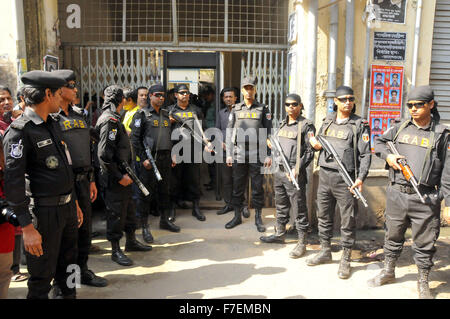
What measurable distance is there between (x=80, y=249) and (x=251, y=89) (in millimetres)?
2936

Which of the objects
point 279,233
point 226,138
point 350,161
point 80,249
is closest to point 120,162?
point 80,249

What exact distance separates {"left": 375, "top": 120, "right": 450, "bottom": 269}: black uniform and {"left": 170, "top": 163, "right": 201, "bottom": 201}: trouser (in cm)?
288

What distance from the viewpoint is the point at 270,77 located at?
573 centimetres

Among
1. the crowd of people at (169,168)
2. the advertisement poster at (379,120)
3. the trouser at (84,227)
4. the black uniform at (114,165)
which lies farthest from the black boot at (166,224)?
the advertisement poster at (379,120)

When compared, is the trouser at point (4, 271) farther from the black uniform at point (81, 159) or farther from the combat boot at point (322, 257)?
the combat boot at point (322, 257)

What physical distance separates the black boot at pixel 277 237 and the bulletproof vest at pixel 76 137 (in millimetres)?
2429

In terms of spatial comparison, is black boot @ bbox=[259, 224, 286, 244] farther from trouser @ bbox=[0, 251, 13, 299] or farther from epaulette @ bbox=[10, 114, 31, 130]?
epaulette @ bbox=[10, 114, 31, 130]

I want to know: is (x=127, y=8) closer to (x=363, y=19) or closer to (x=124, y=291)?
(x=363, y=19)

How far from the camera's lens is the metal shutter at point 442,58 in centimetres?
514

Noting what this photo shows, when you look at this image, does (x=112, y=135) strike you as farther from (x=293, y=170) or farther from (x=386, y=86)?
(x=386, y=86)

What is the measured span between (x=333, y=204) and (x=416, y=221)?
2.88 feet

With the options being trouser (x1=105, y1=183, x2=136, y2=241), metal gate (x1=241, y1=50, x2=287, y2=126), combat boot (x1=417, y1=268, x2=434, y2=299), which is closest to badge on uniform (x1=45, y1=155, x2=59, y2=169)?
trouser (x1=105, y1=183, x2=136, y2=241)

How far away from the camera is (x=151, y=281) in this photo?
3596mm

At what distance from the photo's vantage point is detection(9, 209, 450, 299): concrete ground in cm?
337
